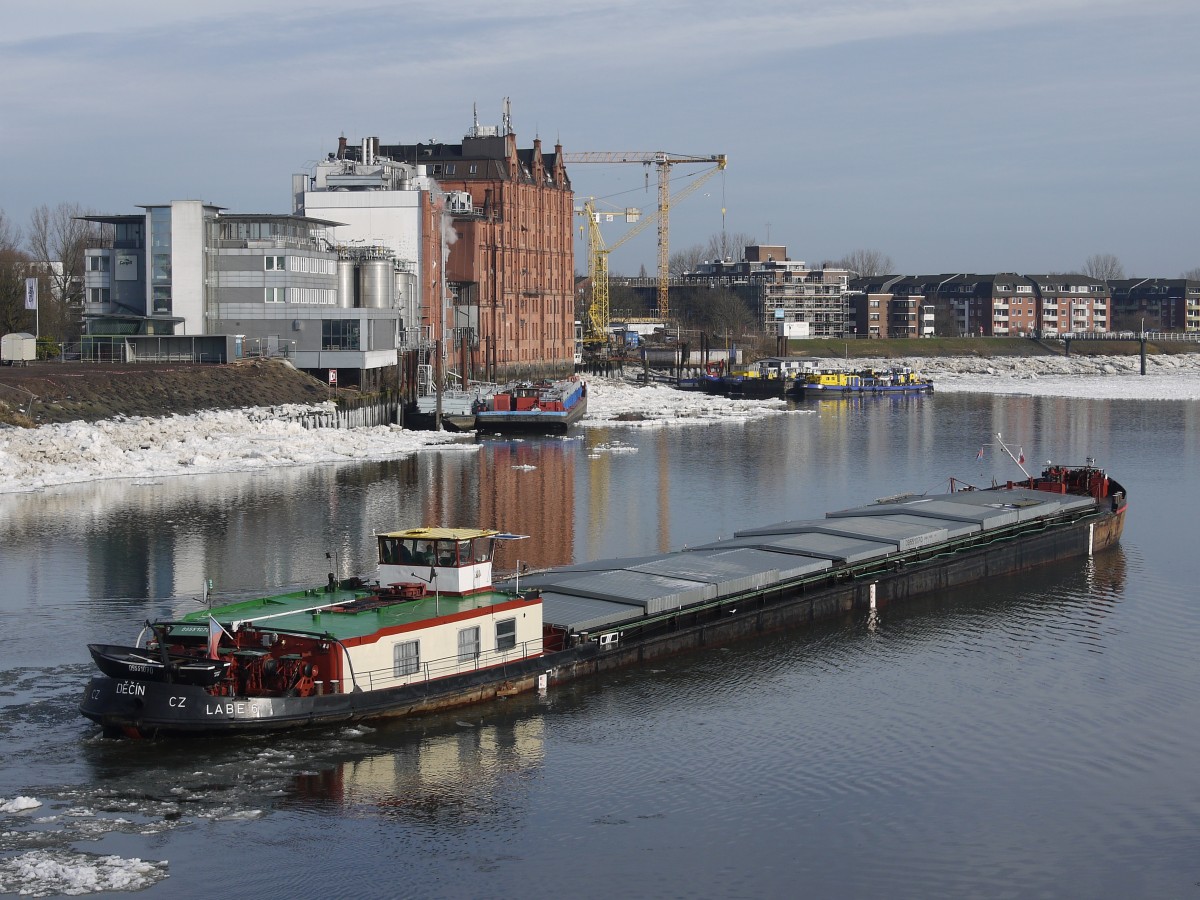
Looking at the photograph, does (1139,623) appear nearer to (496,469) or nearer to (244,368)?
(496,469)

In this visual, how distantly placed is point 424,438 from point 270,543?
31.9m

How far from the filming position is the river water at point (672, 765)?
18.3 metres

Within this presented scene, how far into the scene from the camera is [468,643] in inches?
974

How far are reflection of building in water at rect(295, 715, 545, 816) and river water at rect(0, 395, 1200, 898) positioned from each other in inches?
2.1

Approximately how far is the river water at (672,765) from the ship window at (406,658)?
39.1 inches

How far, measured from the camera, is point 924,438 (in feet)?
254

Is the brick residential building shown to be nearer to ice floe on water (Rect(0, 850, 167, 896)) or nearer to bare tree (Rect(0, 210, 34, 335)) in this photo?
bare tree (Rect(0, 210, 34, 335))

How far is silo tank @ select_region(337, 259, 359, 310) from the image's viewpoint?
259 feet

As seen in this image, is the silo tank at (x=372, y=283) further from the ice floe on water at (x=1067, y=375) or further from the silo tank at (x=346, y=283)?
the ice floe on water at (x=1067, y=375)

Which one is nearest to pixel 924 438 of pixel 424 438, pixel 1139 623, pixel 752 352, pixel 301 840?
pixel 424 438

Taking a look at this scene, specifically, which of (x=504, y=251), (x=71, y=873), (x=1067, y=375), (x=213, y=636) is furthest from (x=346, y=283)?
(x=1067, y=375)

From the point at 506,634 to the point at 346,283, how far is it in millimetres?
57287

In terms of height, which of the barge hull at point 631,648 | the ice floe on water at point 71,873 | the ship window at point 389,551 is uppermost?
the ship window at point 389,551

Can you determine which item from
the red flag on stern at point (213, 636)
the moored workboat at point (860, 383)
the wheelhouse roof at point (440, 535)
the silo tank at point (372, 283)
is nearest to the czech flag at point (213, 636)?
the red flag on stern at point (213, 636)
